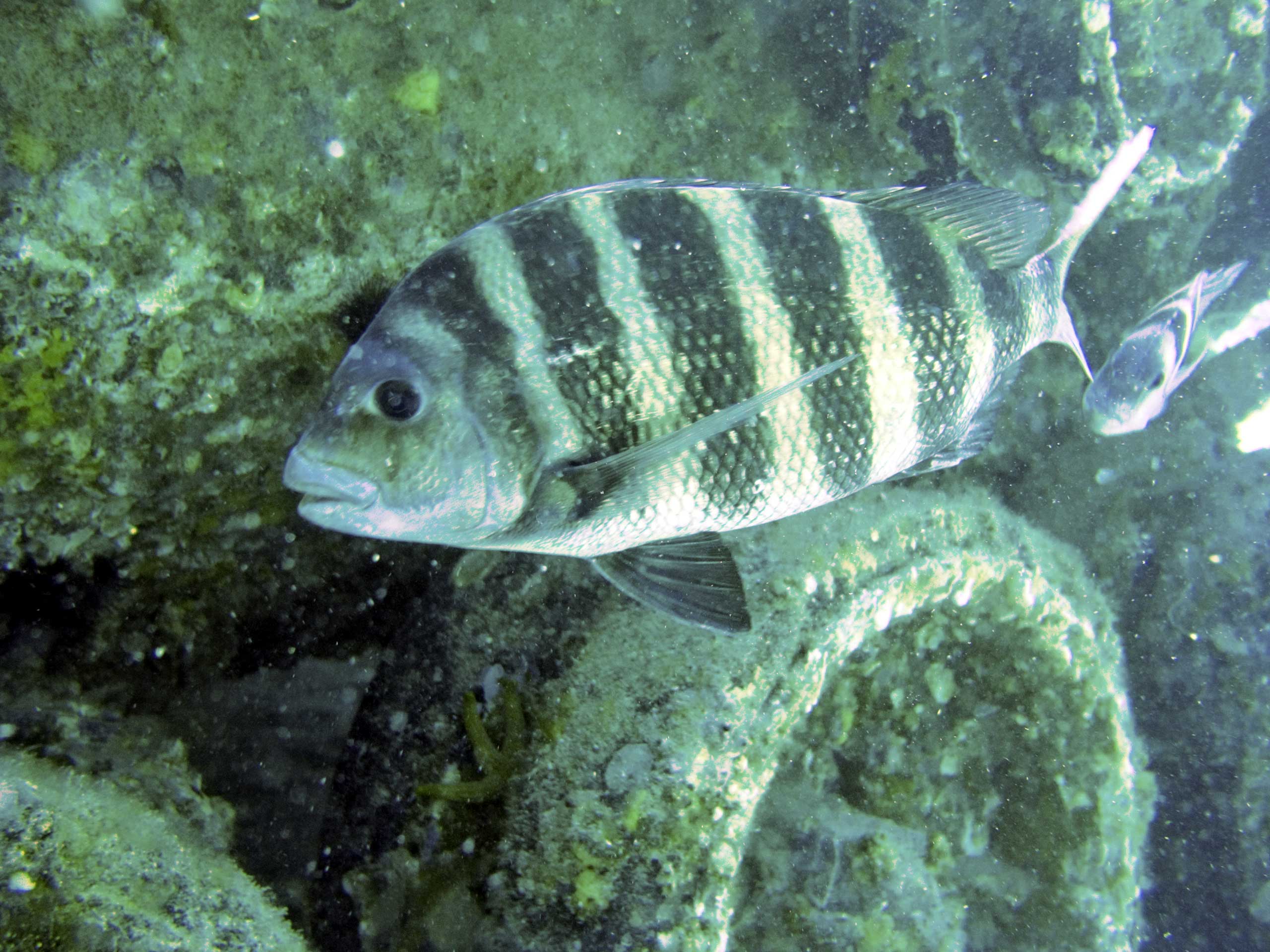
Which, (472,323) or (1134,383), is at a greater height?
(1134,383)

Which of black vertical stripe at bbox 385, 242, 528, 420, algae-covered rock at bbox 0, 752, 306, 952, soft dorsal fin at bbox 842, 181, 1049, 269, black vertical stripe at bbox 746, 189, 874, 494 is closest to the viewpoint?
algae-covered rock at bbox 0, 752, 306, 952

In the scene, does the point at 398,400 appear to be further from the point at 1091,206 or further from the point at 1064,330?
the point at 1091,206

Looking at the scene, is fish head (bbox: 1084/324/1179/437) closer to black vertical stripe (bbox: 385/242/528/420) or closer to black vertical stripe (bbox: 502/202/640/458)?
black vertical stripe (bbox: 502/202/640/458)

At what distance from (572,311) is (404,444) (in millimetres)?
547

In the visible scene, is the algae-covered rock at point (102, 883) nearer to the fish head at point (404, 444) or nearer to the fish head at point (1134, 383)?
the fish head at point (404, 444)

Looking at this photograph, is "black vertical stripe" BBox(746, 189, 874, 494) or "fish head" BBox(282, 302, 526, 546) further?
"black vertical stripe" BBox(746, 189, 874, 494)

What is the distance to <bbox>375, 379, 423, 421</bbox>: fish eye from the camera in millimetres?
1656

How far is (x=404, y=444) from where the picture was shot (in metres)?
1.66

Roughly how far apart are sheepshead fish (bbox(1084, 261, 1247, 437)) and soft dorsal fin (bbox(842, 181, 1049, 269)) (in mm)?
1757

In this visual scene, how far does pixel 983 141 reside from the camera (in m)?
3.54

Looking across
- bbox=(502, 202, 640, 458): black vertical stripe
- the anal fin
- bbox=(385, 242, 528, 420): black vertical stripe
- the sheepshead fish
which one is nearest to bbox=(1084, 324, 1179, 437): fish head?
the sheepshead fish

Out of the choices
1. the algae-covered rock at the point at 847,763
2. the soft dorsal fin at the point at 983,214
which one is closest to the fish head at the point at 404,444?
the algae-covered rock at the point at 847,763

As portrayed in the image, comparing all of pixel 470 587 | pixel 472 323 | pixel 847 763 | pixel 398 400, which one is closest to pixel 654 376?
pixel 472 323

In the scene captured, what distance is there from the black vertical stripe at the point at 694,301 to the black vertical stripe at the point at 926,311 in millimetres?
584
